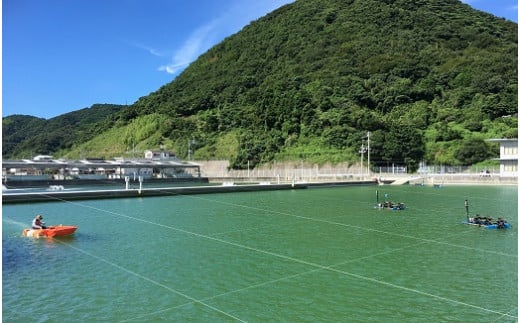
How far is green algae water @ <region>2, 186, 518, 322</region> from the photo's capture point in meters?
8.45

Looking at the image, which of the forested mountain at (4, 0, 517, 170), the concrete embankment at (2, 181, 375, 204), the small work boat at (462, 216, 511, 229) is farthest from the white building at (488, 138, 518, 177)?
the small work boat at (462, 216, 511, 229)

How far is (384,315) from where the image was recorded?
8156 mm

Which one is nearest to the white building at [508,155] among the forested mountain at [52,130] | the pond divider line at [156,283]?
the pond divider line at [156,283]

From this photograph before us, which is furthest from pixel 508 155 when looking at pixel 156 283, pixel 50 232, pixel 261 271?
pixel 156 283

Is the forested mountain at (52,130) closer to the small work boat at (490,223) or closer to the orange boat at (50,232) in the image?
the orange boat at (50,232)

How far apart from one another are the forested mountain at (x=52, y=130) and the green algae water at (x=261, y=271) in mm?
91410

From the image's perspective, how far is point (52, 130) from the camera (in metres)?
126

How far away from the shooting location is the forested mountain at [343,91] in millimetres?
68750

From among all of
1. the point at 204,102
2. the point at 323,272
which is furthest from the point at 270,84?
the point at 323,272

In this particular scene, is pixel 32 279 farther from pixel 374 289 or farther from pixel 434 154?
pixel 434 154

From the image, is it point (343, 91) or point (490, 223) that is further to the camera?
point (343, 91)

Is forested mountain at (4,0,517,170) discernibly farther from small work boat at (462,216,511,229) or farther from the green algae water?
the green algae water

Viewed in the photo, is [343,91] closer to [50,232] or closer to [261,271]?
[50,232]

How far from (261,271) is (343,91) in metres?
81.6
